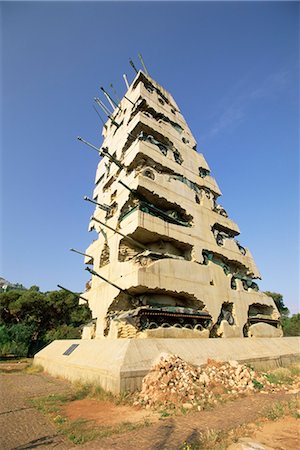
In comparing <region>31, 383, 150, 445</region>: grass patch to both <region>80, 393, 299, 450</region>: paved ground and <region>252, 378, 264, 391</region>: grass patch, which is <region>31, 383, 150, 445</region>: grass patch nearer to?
<region>80, 393, 299, 450</region>: paved ground

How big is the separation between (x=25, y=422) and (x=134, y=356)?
15.8 feet

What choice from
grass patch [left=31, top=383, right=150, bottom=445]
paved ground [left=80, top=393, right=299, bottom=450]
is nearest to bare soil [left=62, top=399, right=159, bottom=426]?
grass patch [left=31, top=383, right=150, bottom=445]

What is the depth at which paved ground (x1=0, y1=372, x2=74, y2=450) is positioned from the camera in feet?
19.7

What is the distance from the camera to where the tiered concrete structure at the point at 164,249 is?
1711 centimetres

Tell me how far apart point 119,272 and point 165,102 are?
24477 millimetres

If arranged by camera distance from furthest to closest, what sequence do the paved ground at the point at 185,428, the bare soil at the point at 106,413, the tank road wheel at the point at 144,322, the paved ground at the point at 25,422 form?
the tank road wheel at the point at 144,322 → the bare soil at the point at 106,413 → the paved ground at the point at 25,422 → the paved ground at the point at 185,428

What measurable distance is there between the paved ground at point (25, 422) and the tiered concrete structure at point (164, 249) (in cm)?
562

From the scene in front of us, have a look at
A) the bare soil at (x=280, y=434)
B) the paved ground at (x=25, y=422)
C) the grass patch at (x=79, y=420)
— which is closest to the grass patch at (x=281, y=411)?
the bare soil at (x=280, y=434)

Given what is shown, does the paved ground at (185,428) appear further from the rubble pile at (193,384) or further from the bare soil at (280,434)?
the rubble pile at (193,384)

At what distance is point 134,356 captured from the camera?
1126cm

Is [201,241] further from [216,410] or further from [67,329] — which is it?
[67,329]

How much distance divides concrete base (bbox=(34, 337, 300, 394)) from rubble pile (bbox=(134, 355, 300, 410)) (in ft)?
2.24

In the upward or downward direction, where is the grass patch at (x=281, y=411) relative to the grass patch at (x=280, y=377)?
upward

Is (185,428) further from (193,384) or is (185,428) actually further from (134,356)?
(134,356)
